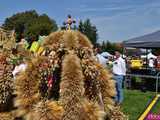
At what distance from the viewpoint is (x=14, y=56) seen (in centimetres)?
443

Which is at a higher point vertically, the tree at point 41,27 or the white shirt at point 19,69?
the tree at point 41,27

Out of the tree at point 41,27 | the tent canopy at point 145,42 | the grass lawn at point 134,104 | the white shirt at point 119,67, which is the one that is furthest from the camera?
the tree at point 41,27

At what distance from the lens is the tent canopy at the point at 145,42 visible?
1914cm

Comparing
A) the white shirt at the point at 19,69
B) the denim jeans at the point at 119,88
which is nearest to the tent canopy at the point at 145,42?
the denim jeans at the point at 119,88

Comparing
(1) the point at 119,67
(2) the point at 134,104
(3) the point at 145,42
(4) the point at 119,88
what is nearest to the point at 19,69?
(4) the point at 119,88

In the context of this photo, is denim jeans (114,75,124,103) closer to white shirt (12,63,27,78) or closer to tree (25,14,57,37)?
white shirt (12,63,27,78)

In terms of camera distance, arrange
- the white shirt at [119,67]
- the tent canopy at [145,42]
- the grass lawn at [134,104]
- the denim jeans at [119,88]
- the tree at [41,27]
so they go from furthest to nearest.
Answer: the tree at [41,27] → the tent canopy at [145,42] → the white shirt at [119,67] → the denim jeans at [119,88] → the grass lawn at [134,104]

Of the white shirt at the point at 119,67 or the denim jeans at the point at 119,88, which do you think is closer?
the denim jeans at the point at 119,88

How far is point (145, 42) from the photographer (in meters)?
19.4

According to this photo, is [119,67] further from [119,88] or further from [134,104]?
[119,88]

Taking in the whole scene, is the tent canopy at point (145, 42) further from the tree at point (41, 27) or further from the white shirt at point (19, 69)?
the white shirt at point (19, 69)

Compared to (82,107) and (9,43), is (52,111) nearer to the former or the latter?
(82,107)

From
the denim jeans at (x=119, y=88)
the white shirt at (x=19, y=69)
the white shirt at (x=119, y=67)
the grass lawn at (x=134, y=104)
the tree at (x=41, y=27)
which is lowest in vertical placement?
the grass lawn at (x=134, y=104)

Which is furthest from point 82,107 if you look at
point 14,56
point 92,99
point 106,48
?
point 106,48
